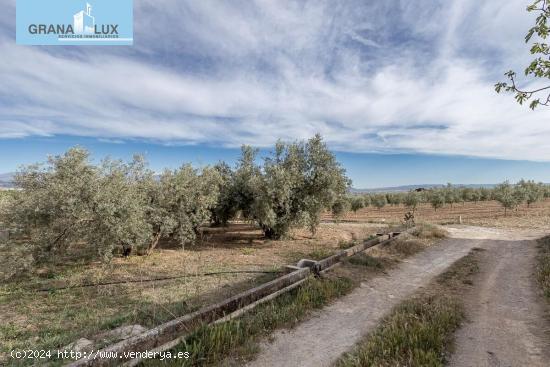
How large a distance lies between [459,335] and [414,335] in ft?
4.30

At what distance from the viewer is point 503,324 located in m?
6.43

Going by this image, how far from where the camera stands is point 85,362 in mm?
4121

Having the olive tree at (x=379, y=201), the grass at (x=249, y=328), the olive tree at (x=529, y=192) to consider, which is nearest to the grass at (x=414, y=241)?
the grass at (x=249, y=328)

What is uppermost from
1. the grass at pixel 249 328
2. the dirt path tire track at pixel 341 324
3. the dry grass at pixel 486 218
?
the grass at pixel 249 328

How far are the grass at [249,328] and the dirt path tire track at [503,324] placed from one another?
322 cm

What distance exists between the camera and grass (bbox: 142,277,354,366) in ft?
16.6

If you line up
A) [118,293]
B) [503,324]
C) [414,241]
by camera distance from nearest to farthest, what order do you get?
[503,324] < [118,293] < [414,241]

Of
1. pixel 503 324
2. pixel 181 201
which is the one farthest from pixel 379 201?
pixel 503 324

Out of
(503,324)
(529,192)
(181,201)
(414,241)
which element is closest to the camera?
(503,324)

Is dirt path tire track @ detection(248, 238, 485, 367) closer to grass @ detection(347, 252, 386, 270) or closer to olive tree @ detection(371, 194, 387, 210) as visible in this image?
grass @ detection(347, 252, 386, 270)

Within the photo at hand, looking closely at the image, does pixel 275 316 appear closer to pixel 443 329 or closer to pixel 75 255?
pixel 443 329

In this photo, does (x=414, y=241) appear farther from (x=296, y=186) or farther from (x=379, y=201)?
(x=379, y=201)

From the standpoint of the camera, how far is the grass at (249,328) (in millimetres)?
5050

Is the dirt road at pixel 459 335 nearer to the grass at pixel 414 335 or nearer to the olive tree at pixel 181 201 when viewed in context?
the grass at pixel 414 335
